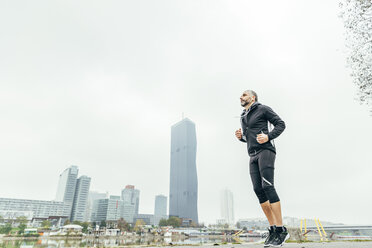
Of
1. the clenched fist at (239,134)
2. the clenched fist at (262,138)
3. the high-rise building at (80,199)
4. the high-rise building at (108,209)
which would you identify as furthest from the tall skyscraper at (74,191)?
the clenched fist at (262,138)

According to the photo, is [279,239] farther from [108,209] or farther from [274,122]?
[108,209]

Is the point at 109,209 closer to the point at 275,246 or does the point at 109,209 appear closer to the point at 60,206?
the point at 60,206

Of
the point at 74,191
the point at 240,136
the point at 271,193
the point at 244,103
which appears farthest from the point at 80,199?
the point at 271,193

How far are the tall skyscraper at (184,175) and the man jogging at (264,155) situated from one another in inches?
6660

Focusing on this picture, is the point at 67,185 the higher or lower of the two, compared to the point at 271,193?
higher

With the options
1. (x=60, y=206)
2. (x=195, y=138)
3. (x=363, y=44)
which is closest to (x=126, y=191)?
(x=60, y=206)

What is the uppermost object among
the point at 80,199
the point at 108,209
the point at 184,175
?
the point at 184,175

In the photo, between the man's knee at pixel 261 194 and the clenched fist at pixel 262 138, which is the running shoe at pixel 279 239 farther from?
the clenched fist at pixel 262 138

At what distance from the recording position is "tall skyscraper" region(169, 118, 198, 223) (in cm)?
16288

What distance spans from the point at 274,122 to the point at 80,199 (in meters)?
175

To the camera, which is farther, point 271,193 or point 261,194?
point 261,194

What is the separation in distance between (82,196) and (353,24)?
175504 mm

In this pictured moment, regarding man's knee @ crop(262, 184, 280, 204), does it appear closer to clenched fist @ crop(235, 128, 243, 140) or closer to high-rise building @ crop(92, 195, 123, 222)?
clenched fist @ crop(235, 128, 243, 140)

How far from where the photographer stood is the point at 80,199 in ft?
496
